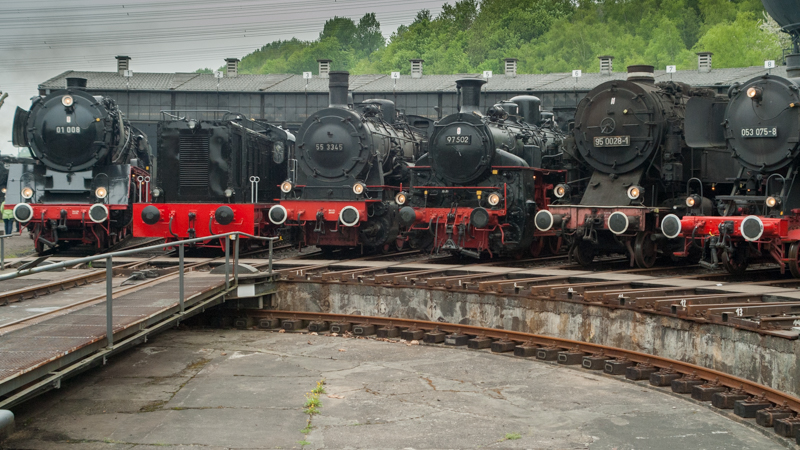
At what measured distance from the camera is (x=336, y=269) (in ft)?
46.0

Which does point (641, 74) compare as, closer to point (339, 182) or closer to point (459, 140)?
point (459, 140)

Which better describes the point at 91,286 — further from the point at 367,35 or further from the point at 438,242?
the point at 367,35

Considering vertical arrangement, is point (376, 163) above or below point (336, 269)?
above

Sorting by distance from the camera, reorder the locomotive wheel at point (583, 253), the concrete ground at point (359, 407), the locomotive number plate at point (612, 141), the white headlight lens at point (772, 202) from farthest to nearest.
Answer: the locomotive wheel at point (583, 253), the locomotive number plate at point (612, 141), the white headlight lens at point (772, 202), the concrete ground at point (359, 407)

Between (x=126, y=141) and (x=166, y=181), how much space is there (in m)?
1.63

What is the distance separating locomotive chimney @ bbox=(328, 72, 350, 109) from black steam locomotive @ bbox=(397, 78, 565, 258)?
6.54 ft

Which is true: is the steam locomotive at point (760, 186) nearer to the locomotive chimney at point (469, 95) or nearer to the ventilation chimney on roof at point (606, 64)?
the locomotive chimney at point (469, 95)

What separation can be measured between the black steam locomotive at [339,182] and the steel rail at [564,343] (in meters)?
3.70

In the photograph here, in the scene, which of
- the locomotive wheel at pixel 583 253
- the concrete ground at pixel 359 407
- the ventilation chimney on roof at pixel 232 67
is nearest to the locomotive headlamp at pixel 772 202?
the locomotive wheel at pixel 583 253

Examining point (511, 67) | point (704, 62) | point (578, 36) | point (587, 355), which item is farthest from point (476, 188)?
point (578, 36)

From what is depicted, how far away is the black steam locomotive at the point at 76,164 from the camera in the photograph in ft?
54.3

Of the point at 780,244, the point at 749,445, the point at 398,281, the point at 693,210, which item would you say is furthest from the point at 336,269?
the point at 749,445

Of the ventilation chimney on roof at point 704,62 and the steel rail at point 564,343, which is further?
the ventilation chimney on roof at point 704,62

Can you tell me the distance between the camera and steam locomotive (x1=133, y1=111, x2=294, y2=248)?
51.4 ft
